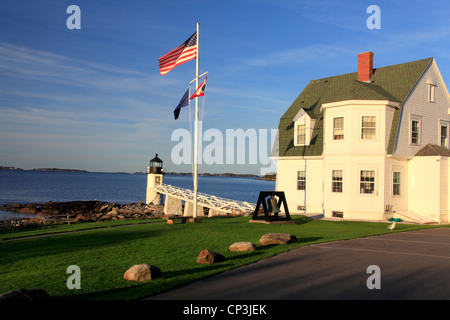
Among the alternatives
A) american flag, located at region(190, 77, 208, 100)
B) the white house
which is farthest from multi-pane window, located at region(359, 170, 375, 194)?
american flag, located at region(190, 77, 208, 100)

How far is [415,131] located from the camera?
2464cm

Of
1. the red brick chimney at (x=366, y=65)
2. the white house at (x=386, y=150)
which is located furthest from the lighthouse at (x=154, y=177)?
the red brick chimney at (x=366, y=65)

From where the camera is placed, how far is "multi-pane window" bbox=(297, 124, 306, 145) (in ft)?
91.4

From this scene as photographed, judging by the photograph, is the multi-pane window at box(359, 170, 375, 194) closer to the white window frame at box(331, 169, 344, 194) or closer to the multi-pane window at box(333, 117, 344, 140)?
the white window frame at box(331, 169, 344, 194)

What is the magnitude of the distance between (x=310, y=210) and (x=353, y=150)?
19.1ft

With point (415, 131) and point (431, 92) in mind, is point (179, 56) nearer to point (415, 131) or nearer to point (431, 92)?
point (415, 131)

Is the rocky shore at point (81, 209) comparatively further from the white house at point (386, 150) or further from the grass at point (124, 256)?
the grass at point (124, 256)

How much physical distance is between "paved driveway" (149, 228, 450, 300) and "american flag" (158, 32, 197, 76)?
42.8ft

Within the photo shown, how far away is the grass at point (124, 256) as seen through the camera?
333 inches

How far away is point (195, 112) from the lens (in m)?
20.8

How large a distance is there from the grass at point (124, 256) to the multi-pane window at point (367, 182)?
4.41 m

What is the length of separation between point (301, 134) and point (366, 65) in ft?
22.3

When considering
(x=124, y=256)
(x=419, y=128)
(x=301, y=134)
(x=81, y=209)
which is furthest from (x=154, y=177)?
(x=124, y=256)
